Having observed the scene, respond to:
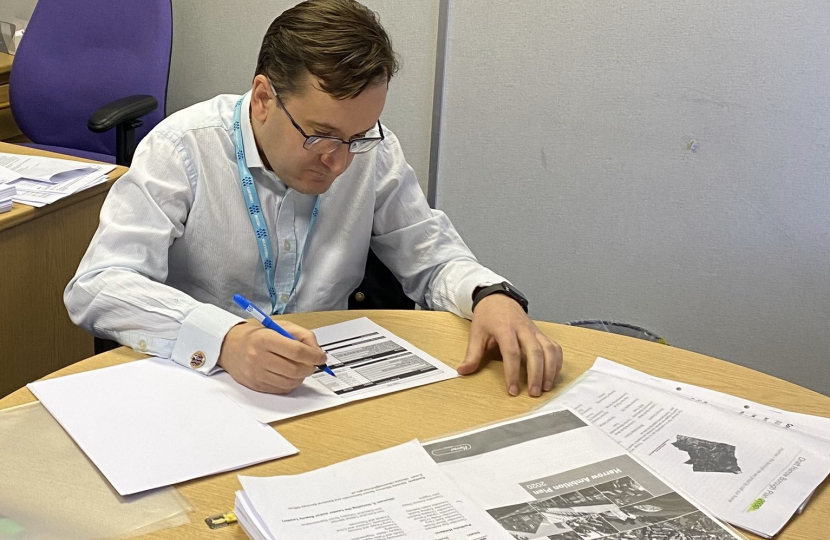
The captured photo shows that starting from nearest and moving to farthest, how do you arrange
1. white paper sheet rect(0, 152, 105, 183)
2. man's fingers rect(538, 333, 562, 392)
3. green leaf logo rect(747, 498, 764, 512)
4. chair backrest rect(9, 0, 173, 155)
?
green leaf logo rect(747, 498, 764, 512), man's fingers rect(538, 333, 562, 392), white paper sheet rect(0, 152, 105, 183), chair backrest rect(9, 0, 173, 155)

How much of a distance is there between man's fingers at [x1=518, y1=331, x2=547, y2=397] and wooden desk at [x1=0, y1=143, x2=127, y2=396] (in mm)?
1160

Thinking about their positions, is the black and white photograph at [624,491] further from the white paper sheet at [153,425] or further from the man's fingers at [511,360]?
the white paper sheet at [153,425]

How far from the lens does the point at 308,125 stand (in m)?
1.34

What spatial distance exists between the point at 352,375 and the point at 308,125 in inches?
15.4

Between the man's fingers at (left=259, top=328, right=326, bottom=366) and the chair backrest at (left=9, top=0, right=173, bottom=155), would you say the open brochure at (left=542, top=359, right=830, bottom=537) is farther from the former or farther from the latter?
the chair backrest at (left=9, top=0, right=173, bottom=155)

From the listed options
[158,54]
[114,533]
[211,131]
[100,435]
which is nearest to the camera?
[114,533]

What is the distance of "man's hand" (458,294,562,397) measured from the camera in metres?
1.21

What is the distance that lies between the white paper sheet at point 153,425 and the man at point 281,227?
6cm

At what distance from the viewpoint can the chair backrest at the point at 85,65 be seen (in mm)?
→ 2686

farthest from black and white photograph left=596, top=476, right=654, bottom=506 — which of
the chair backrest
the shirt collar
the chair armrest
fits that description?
the chair backrest

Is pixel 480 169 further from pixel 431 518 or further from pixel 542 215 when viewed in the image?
pixel 431 518

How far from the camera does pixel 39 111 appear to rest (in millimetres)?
2816

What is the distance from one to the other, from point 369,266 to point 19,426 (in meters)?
0.79

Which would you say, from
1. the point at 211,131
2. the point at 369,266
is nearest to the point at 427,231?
the point at 369,266
